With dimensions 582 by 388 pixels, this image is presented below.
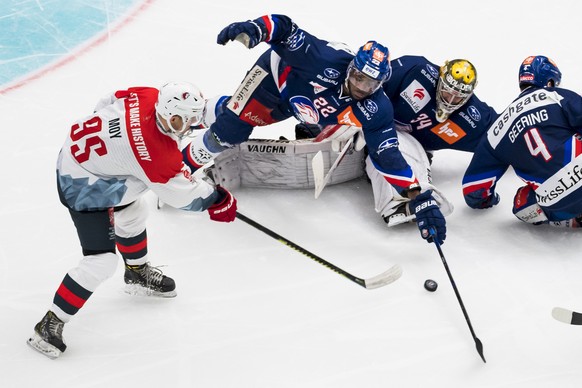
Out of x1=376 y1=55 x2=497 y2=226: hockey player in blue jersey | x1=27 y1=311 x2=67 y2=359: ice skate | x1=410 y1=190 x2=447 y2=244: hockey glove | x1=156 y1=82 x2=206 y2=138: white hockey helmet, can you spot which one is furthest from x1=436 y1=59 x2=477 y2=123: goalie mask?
x1=27 y1=311 x2=67 y2=359: ice skate

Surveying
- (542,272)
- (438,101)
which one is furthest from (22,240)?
(542,272)

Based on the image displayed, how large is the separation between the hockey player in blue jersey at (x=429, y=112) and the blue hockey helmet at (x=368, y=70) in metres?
0.53

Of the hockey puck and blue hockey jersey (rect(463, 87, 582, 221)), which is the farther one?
blue hockey jersey (rect(463, 87, 582, 221))

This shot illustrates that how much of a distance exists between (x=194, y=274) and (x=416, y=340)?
1.10 metres

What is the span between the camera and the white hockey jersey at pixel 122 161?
2.72 meters

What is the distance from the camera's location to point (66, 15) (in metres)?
5.53

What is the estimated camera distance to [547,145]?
3375 mm

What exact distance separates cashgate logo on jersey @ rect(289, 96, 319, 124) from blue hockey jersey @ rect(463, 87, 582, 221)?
2.99ft

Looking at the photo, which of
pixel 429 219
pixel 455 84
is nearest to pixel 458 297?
pixel 429 219

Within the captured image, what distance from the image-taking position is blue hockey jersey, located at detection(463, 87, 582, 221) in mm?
3361

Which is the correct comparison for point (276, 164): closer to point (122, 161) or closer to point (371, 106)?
point (371, 106)

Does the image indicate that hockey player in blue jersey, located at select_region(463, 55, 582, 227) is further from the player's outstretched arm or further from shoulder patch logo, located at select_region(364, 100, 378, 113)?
the player's outstretched arm

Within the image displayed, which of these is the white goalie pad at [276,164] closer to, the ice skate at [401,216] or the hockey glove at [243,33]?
the ice skate at [401,216]

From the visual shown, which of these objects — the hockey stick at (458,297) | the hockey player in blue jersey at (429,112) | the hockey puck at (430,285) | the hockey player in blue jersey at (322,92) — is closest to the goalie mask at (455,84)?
the hockey player in blue jersey at (429,112)
